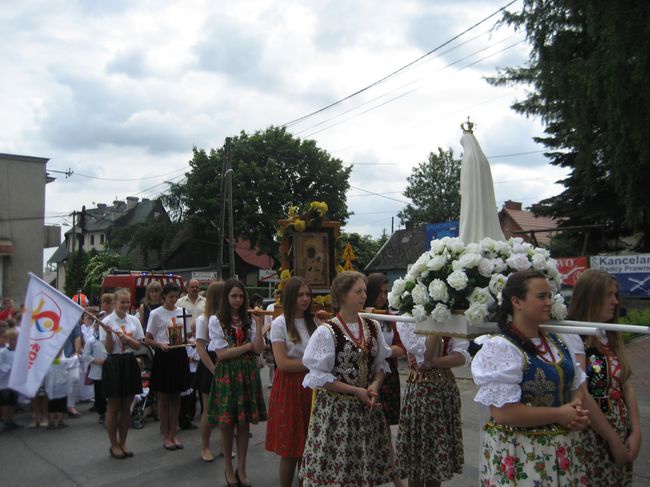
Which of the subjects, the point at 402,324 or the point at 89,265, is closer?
the point at 402,324

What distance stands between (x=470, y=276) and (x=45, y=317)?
4.83 meters

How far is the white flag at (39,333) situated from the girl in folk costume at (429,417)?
3801mm

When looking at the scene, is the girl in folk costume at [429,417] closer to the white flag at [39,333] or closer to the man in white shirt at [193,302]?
the white flag at [39,333]

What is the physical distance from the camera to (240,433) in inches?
232

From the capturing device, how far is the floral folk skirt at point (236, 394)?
19.2 feet

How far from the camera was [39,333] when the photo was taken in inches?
254

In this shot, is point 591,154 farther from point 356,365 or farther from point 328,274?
point 356,365

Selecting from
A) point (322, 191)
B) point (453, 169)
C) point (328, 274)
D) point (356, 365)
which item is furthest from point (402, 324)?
point (453, 169)

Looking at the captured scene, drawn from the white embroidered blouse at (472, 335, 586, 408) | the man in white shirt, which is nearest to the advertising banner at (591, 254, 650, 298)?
the man in white shirt

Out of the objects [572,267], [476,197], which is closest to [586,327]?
[476,197]

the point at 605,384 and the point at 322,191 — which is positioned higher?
the point at 322,191

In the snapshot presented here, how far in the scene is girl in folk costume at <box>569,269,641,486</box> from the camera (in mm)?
3451

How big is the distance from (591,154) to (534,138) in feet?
26.5

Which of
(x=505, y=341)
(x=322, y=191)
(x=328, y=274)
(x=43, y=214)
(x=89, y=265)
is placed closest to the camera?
(x=505, y=341)
